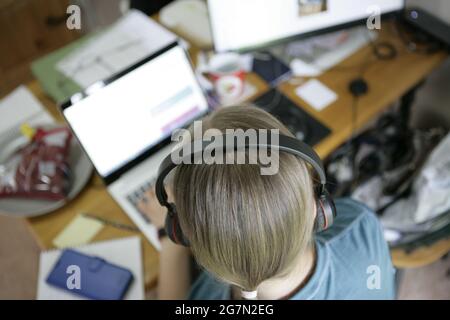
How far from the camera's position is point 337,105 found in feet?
4.06

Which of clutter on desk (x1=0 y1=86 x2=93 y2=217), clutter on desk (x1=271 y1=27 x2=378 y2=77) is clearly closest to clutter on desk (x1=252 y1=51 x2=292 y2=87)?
clutter on desk (x1=271 y1=27 x2=378 y2=77)

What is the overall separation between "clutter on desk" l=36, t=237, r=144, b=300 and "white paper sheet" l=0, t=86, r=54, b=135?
0.44m

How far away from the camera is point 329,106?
1.24m

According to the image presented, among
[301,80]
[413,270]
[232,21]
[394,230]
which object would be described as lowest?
[413,270]

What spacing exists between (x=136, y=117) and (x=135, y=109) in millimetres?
22

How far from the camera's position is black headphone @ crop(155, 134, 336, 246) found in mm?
556

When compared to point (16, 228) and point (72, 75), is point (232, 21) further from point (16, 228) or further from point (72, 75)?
point (16, 228)

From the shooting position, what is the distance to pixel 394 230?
118 centimetres

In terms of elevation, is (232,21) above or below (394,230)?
above

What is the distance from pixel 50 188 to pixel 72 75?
16.6 inches

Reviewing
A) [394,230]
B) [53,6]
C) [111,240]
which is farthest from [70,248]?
[53,6]
